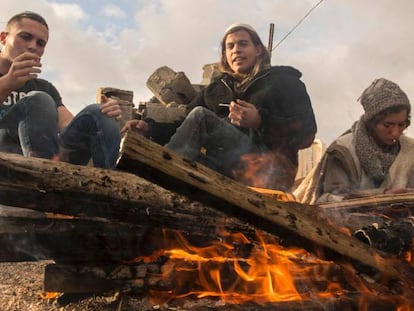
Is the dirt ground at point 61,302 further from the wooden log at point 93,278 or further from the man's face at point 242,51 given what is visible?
the man's face at point 242,51

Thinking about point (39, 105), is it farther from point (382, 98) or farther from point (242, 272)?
point (382, 98)

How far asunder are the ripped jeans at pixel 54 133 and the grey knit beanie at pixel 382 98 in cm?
267

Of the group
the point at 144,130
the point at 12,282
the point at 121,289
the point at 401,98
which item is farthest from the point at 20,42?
the point at 401,98

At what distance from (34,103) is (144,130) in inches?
67.0

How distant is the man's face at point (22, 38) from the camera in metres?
3.91

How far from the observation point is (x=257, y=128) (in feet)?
14.7

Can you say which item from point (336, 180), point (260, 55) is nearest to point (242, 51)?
point (260, 55)

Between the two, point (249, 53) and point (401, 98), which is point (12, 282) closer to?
point (249, 53)

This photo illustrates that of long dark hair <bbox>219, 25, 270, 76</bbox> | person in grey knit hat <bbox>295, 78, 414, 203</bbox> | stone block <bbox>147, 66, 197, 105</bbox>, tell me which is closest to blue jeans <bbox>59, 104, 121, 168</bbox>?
long dark hair <bbox>219, 25, 270, 76</bbox>

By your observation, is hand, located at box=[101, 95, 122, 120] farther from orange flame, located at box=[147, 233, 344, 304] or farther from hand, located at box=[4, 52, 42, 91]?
orange flame, located at box=[147, 233, 344, 304]

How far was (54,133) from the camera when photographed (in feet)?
11.0

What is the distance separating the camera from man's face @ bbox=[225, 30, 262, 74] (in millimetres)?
4926

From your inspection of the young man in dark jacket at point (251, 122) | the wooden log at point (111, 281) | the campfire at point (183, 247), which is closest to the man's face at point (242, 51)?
the young man in dark jacket at point (251, 122)

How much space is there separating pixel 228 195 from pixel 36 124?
1.98 metres
